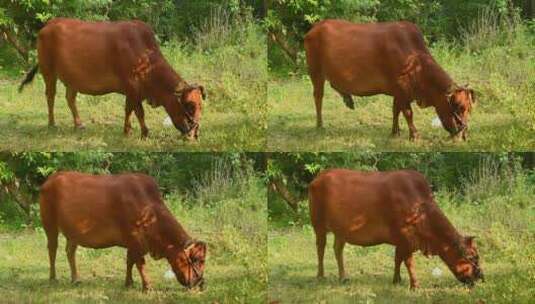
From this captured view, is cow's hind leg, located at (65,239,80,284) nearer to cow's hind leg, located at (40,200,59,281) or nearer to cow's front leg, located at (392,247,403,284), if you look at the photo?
cow's hind leg, located at (40,200,59,281)

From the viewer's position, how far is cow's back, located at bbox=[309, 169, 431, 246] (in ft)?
21.2

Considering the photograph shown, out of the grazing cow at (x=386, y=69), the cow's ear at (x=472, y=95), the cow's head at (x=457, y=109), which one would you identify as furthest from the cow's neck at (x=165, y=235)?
the cow's ear at (x=472, y=95)

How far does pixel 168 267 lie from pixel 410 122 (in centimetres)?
175

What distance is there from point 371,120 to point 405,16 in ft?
2.26

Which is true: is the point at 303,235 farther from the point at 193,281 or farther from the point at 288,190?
the point at 193,281

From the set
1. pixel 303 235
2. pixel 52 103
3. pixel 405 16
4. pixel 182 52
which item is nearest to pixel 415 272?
pixel 303 235

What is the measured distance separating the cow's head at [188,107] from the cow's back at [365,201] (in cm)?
84

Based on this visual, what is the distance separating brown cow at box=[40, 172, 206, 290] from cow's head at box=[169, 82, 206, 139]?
15.3 inches

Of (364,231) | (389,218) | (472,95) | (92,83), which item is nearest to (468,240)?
(389,218)

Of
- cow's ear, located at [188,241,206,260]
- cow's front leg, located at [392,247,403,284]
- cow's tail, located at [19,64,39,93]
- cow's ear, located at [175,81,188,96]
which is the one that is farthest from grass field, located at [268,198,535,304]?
cow's tail, located at [19,64,39,93]

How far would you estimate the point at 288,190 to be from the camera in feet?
21.6

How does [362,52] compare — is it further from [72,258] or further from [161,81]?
[72,258]

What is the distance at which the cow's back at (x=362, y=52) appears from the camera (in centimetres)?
651

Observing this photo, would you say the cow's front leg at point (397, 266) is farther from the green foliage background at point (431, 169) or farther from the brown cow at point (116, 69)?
the brown cow at point (116, 69)
